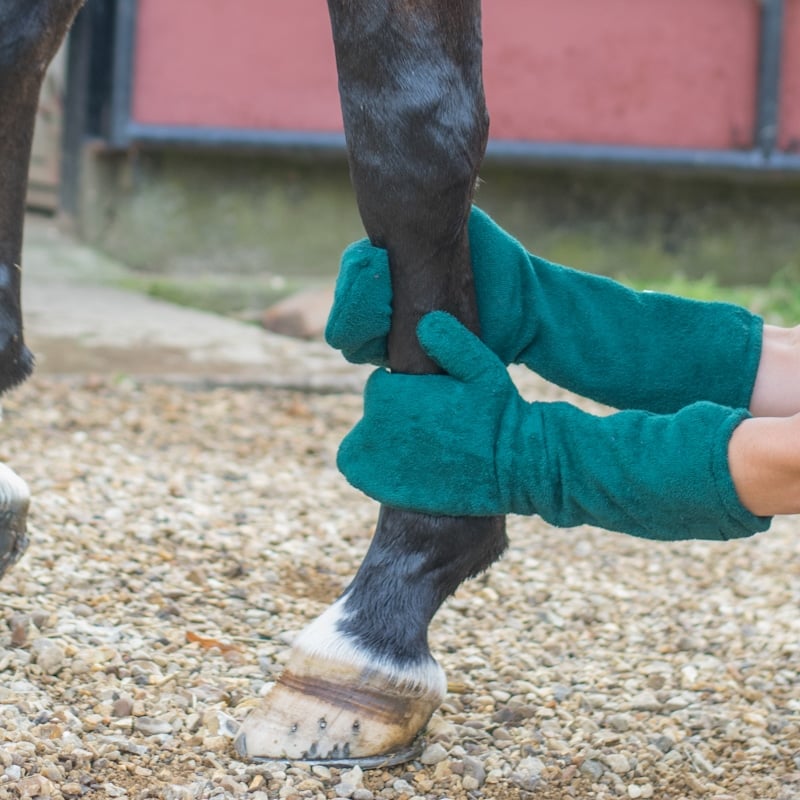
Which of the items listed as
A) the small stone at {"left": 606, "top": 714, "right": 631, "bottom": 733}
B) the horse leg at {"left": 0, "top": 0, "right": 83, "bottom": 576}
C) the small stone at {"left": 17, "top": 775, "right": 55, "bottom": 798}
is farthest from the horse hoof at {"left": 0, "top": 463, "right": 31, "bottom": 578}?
the small stone at {"left": 606, "top": 714, "right": 631, "bottom": 733}

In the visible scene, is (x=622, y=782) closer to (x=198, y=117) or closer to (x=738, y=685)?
(x=738, y=685)

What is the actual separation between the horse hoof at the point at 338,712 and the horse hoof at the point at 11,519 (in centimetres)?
38

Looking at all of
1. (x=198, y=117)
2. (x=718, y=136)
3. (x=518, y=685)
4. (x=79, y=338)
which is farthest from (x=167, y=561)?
(x=718, y=136)

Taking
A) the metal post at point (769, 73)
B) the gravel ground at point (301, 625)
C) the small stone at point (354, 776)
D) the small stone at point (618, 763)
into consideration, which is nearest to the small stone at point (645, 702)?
the gravel ground at point (301, 625)

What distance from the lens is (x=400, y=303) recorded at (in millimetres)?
1293

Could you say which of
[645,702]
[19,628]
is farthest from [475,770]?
[19,628]

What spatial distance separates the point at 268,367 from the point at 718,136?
9.50ft

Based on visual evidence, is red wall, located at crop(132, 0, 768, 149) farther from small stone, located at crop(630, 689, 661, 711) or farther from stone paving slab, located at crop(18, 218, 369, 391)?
small stone, located at crop(630, 689, 661, 711)

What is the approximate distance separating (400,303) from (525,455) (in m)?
0.21

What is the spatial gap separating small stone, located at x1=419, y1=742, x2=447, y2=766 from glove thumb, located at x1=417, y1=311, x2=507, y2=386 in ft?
1.34

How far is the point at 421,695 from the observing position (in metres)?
1.30

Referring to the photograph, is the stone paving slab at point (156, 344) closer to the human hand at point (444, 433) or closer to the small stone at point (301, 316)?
the small stone at point (301, 316)

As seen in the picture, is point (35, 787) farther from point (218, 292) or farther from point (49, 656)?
point (218, 292)

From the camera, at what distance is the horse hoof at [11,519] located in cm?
144
